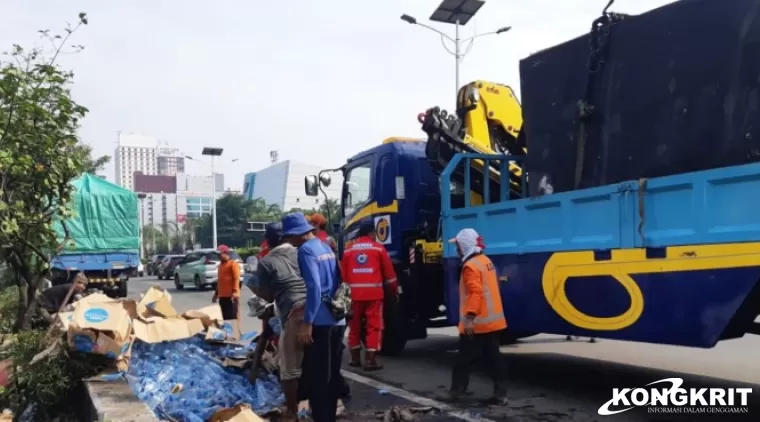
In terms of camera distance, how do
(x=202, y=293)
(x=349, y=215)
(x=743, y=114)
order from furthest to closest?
1. (x=202, y=293)
2. (x=349, y=215)
3. (x=743, y=114)

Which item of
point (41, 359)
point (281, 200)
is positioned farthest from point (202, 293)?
point (281, 200)

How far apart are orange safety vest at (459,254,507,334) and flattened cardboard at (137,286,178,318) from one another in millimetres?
3109

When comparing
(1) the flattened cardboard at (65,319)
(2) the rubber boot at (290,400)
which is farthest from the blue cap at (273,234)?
(1) the flattened cardboard at (65,319)

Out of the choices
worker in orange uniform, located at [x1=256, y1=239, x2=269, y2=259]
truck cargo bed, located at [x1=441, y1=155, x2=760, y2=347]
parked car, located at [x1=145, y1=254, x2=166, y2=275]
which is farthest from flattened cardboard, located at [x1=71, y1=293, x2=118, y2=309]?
parked car, located at [x1=145, y1=254, x2=166, y2=275]

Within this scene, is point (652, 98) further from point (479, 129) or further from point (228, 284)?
point (228, 284)

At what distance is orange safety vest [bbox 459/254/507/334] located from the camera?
18.3 feet

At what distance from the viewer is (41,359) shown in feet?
18.3

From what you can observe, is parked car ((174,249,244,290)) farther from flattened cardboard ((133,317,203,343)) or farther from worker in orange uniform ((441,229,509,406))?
worker in orange uniform ((441,229,509,406))

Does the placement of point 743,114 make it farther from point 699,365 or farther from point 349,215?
point 349,215

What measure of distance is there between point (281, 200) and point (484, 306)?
302 feet

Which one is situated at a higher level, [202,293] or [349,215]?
[349,215]

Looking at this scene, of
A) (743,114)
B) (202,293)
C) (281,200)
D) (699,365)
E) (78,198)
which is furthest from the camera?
(281,200)

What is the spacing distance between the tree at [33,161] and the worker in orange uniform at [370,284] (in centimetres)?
288

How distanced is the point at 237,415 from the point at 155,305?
3.06 metres
